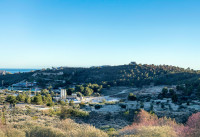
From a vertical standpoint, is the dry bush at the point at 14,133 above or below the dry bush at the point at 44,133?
above

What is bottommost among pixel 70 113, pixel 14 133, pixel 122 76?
pixel 70 113

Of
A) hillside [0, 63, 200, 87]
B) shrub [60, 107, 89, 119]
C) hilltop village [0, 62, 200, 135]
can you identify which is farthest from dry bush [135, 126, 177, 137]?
hillside [0, 63, 200, 87]

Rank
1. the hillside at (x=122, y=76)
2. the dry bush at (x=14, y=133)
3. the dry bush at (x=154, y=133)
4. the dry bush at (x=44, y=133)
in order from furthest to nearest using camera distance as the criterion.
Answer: the hillside at (x=122, y=76)
the dry bush at (x=44, y=133)
the dry bush at (x=14, y=133)
the dry bush at (x=154, y=133)

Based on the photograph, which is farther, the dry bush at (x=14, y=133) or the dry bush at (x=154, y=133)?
the dry bush at (x=14, y=133)

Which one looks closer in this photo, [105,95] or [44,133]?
[44,133]

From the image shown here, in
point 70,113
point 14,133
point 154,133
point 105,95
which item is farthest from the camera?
point 105,95

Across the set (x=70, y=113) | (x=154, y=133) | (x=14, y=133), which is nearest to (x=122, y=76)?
(x=70, y=113)

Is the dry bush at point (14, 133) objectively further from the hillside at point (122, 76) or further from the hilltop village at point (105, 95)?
the hillside at point (122, 76)

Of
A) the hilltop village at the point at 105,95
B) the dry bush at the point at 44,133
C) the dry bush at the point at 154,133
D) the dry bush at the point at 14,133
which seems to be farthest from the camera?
the hilltop village at the point at 105,95

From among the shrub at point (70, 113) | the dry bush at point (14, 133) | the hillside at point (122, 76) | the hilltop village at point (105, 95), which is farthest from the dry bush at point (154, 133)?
the hillside at point (122, 76)

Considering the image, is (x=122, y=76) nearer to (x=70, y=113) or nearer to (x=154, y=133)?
(x=70, y=113)

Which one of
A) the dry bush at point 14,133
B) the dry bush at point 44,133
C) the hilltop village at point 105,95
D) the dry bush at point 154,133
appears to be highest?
the dry bush at point 154,133

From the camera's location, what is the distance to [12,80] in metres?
66.6

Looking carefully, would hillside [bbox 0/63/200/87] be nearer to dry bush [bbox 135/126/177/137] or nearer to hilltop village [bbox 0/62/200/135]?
hilltop village [bbox 0/62/200/135]
